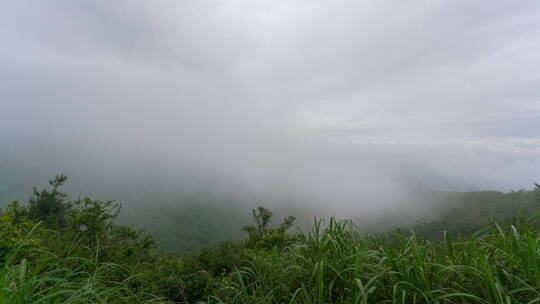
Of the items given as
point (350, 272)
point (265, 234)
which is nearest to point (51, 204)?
point (265, 234)

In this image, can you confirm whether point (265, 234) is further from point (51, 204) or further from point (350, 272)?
point (51, 204)

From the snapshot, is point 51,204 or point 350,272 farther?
point 51,204

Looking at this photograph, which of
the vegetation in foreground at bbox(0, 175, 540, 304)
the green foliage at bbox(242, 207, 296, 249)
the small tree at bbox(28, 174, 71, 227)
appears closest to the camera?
the vegetation in foreground at bbox(0, 175, 540, 304)

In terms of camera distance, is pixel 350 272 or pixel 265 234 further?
pixel 265 234

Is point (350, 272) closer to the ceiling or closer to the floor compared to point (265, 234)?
closer to the ceiling

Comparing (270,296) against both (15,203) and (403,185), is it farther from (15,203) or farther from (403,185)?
(403,185)

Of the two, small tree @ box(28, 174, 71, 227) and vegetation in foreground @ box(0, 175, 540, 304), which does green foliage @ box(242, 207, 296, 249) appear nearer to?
vegetation in foreground @ box(0, 175, 540, 304)

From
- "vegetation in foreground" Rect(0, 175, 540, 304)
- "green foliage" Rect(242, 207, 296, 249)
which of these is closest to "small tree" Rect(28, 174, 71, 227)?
"green foliage" Rect(242, 207, 296, 249)

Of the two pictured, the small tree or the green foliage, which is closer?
the green foliage

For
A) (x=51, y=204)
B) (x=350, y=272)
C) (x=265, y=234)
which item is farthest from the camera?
(x=51, y=204)

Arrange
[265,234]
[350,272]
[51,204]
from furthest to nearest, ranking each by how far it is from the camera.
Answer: [51,204], [265,234], [350,272]

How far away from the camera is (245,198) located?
190125 millimetres

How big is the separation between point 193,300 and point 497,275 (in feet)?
15.5

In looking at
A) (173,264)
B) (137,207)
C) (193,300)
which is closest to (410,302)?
(193,300)
